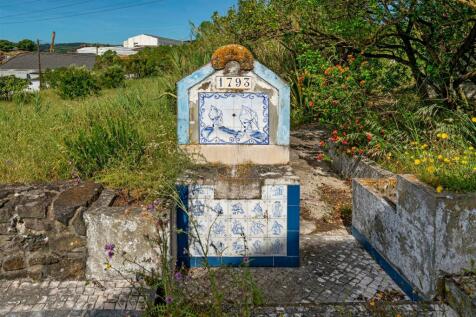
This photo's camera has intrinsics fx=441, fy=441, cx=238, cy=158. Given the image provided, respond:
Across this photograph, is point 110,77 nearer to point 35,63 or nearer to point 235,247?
point 235,247

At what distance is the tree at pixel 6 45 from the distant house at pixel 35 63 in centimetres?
2024

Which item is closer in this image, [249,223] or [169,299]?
[169,299]

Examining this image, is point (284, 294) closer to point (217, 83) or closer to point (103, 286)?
point (103, 286)

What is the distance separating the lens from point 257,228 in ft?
13.2

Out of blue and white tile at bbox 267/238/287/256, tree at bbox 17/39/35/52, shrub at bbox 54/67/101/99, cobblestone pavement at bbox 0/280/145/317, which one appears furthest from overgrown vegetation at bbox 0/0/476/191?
tree at bbox 17/39/35/52

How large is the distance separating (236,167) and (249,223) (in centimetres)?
61

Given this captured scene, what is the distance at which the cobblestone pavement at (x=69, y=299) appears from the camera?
315cm

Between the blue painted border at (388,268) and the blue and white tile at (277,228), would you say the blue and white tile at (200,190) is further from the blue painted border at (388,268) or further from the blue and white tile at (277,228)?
the blue painted border at (388,268)

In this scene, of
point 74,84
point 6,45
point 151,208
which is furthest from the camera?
Result: point 6,45

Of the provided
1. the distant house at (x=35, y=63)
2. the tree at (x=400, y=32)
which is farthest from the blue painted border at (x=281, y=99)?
the distant house at (x=35, y=63)

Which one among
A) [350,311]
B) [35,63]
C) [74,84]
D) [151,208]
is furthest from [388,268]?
[35,63]

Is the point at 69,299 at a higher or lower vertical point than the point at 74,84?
lower

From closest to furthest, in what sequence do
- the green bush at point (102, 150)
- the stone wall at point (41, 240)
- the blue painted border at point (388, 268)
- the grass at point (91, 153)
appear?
the blue painted border at point (388, 268)
the stone wall at point (41, 240)
the grass at point (91, 153)
the green bush at point (102, 150)

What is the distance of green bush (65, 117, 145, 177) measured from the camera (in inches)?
174
